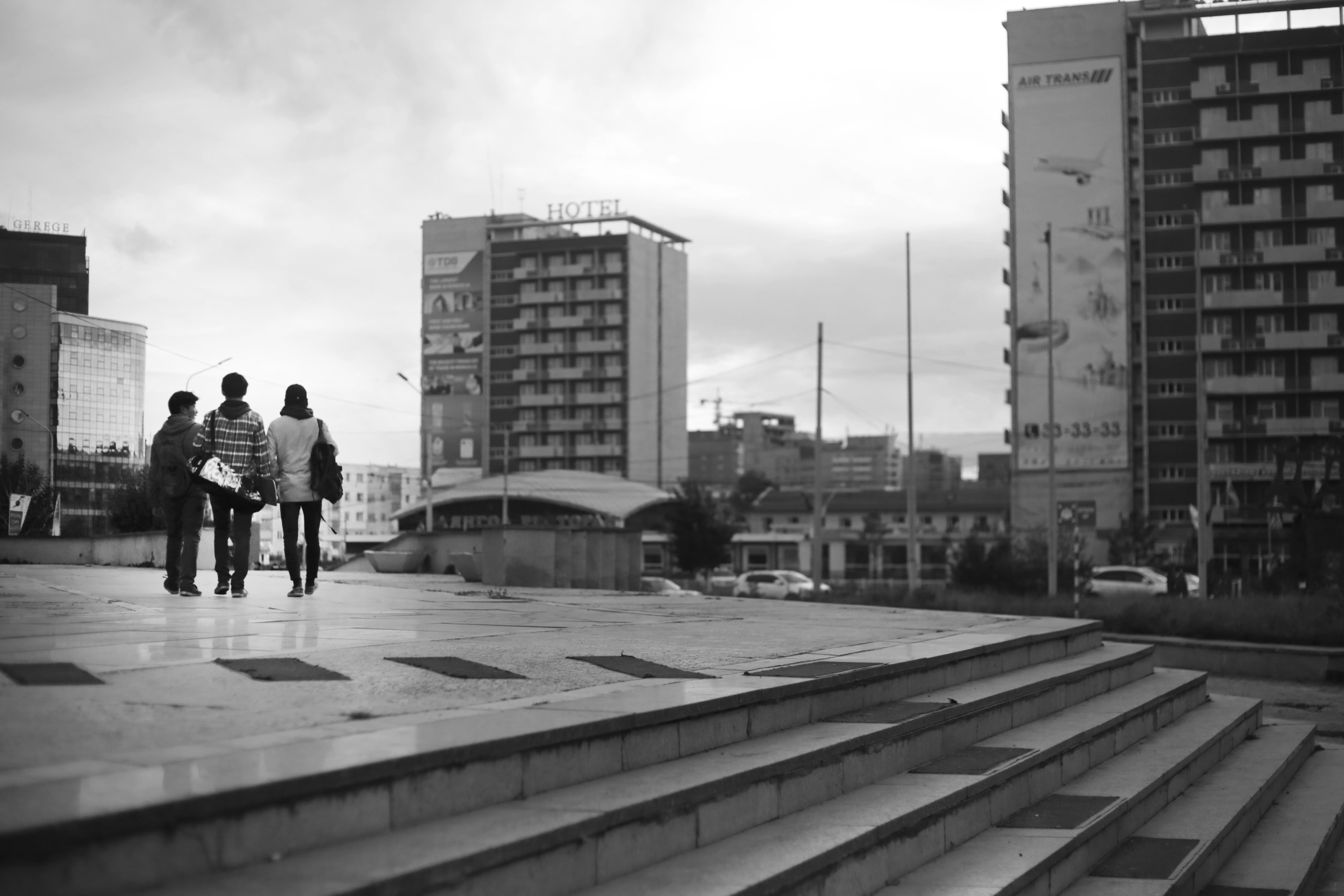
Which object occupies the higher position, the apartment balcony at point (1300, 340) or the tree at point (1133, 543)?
the apartment balcony at point (1300, 340)

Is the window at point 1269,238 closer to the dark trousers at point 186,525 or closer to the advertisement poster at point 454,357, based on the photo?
the advertisement poster at point 454,357

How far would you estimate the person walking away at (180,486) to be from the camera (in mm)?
10328

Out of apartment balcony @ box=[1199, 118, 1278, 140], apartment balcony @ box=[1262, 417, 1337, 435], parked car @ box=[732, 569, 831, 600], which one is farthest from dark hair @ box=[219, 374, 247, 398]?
apartment balcony @ box=[1199, 118, 1278, 140]

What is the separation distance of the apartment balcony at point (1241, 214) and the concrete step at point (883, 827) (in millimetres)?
72360

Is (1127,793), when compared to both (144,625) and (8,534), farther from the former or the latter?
(8,534)

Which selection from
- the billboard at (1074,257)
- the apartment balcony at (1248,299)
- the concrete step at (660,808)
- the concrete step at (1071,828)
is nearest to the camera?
the concrete step at (660,808)

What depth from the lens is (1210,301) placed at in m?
72.6

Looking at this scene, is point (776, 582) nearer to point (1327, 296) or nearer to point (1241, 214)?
point (1241, 214)

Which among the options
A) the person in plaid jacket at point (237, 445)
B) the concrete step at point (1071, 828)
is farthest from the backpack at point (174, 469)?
the concrete step at point (1071, 828)

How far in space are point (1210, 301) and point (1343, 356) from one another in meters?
7.67

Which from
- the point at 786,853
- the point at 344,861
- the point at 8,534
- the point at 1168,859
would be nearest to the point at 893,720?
the point at 1168,859

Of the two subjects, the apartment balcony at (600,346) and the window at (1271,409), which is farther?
the apartment balcony at (600,346)

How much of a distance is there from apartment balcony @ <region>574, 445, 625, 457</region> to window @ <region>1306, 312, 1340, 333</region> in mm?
55012

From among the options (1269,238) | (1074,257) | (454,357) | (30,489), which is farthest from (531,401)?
(30,489)
